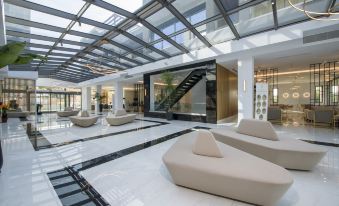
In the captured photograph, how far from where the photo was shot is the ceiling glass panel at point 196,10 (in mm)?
6785

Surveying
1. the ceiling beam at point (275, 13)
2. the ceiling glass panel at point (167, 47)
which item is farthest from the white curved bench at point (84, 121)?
the ceiling beam at point (275, 13)

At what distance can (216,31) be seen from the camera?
8.05 meters

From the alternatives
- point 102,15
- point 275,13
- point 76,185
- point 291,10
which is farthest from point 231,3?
point 76,185

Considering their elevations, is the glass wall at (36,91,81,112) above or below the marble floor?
above

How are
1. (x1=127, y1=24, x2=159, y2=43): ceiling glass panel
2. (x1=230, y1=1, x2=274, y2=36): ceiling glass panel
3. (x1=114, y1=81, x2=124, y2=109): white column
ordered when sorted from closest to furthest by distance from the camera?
(x1=230, y1=1, x2=274, y2=36): ceiling glass panel < (x1=127, y1=24, x2=159, y2=43): ceiling glass panel < (x1=114, y1=81, x2=124, y2=109): white column

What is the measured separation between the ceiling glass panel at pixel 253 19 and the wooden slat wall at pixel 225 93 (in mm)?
2634

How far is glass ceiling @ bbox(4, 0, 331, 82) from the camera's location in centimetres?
605

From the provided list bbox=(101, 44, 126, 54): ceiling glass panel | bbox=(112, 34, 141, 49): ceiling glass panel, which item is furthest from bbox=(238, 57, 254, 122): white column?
bbox=(101, 44, 126, 54): ceiling glass panel

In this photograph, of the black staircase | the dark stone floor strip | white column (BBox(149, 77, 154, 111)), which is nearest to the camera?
the dark stone floor strip

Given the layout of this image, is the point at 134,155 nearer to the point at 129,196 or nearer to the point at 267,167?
the point at 129,196

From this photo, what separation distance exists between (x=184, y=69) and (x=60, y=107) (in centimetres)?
2021

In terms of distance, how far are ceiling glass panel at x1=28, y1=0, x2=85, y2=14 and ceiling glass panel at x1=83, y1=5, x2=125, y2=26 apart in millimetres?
334

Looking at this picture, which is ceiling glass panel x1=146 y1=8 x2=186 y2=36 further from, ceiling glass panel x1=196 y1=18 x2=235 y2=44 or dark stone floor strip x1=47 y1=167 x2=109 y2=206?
dark stone floor strip x1=47 y1=167 x2=109 y2=206

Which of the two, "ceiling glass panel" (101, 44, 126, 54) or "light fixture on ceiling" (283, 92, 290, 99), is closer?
"ceiling glass panel" (101, 44, 126, 54)
